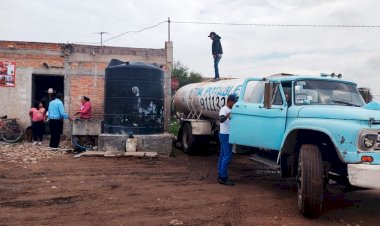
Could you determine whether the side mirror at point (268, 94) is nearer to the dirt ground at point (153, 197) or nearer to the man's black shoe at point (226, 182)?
the dirt ground at point (153, 197)

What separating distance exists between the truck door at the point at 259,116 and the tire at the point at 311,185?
965 millimetres

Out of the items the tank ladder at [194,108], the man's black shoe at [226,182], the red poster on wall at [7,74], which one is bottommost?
the man's black shoe at [226,182]

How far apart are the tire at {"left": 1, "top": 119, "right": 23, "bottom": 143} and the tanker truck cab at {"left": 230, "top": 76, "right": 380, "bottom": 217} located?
9.98 metres

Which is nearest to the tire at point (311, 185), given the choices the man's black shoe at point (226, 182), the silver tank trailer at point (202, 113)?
the man's black shoe at point (226, 182)

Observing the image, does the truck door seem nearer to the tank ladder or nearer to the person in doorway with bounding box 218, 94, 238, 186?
the person in doorway with bounding box 218, 94, 238, 186

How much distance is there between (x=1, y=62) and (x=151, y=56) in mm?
5673

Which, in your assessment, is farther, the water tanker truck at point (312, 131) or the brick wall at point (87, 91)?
the brick wall at point (87, 91)

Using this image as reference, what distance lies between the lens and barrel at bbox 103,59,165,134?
480 inches

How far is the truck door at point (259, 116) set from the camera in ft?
22.0

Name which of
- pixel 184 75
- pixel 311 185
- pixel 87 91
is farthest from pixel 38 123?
pixel 184 75

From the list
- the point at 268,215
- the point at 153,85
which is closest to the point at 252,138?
the point at 268,215

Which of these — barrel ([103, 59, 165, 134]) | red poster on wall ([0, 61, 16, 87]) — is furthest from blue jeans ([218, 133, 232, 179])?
red poster on wall ([0, 61, 16, 87])

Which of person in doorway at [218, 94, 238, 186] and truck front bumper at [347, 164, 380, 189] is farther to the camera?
person in doorway at [218, 94, 238, 186]

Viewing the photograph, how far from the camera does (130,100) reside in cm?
1220
